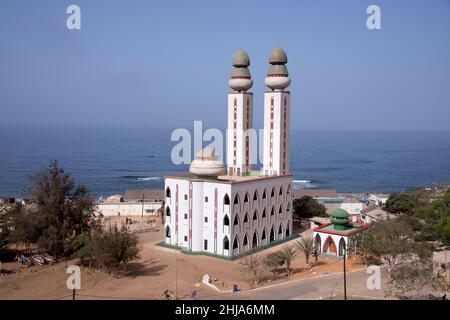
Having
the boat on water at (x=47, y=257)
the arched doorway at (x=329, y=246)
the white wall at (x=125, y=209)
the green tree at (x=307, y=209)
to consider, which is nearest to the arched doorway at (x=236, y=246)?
the arched doorway at (x=329, y=246)

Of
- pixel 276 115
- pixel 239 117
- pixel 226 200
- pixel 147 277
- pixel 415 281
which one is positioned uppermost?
pixel 276 115

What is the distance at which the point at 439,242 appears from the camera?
33.6 meters

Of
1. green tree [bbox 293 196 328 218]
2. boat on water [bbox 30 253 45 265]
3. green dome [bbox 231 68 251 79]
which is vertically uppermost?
green dome [bbox 231 68 251 79]

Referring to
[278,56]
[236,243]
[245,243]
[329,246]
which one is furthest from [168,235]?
[278,56]

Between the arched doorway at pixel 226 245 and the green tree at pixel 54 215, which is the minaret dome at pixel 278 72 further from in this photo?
the green tree at pixel 54 215

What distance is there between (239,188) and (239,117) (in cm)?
815

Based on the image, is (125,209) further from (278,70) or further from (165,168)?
(165,168)

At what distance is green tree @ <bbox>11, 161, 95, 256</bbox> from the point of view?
106 feet

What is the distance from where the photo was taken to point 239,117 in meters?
40.4

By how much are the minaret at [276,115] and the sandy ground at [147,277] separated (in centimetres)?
884

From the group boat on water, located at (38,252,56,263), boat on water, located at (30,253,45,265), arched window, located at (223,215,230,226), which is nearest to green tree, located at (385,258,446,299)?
arched window, located at (223,215,230,226)

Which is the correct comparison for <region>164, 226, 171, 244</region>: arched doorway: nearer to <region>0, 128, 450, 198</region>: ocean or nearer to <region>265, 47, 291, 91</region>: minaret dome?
<region>265, 47, 291, 91</region>: minaret dome

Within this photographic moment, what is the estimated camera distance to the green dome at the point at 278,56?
40.6 meters
